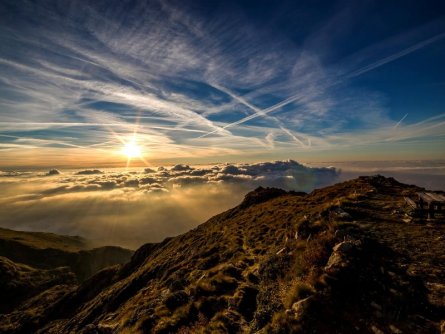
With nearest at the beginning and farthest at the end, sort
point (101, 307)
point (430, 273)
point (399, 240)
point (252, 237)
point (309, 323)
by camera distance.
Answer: point (309, 323) → point (430, 273) → point (399, 240) → point (252, 237) → point (101, 307)

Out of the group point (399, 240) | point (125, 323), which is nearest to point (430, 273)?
point (399, 240)

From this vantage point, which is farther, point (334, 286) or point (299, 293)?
point (299, 293)

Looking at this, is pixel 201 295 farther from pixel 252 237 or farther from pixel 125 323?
pixel 252 237

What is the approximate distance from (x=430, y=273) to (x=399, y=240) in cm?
393

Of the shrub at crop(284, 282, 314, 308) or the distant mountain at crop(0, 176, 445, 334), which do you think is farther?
the shrub at crop(284, 282, 314, 308)

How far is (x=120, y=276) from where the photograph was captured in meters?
67.8

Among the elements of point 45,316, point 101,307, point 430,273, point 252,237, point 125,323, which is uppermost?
point 430,273

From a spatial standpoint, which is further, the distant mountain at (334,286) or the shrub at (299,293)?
the shrub at (299,293)

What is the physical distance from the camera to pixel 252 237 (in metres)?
35.8

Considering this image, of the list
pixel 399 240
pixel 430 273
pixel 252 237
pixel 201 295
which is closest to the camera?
pixel 430 273

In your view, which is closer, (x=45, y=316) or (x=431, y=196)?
(x=431, y=196)

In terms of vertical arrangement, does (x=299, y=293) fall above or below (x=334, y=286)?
below

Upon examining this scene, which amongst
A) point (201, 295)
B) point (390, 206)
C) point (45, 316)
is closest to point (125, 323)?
point (201, 295)

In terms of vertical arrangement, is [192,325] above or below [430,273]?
below
